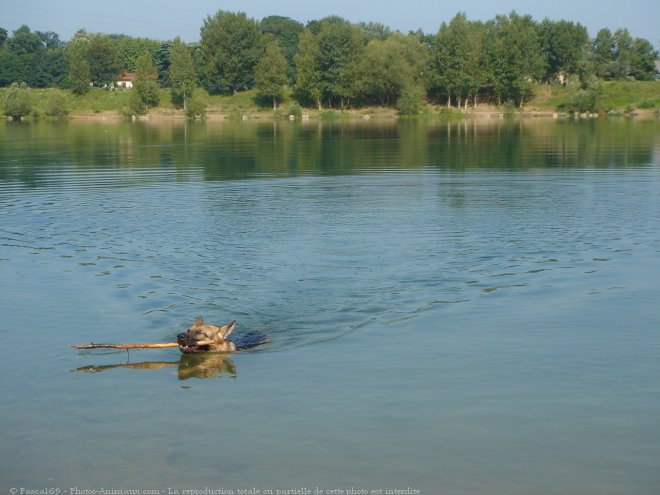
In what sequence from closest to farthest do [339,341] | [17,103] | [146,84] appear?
[339,341] < [17,103] < [146,84]

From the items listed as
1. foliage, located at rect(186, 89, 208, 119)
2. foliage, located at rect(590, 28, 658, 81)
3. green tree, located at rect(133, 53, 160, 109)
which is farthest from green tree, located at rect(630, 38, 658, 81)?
green tree, located at rect(133, 53, 160, 109)

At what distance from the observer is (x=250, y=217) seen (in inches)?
1032

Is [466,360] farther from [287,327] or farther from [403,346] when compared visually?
[287,327]

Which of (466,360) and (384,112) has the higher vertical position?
(384,112)

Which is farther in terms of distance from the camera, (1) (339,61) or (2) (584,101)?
(1) (339,61)

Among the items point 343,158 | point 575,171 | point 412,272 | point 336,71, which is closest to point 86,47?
point 336,71

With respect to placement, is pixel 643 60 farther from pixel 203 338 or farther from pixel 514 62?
pixel 203 338

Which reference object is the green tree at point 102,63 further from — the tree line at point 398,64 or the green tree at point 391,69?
the green tree at point 391,69

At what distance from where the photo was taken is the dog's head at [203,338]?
12723mm

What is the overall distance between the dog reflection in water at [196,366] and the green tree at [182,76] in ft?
376

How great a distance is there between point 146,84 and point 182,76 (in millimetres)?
5405

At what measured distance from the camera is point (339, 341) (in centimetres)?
1416

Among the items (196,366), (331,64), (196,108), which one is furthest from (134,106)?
(196,366)

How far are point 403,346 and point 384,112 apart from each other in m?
112
